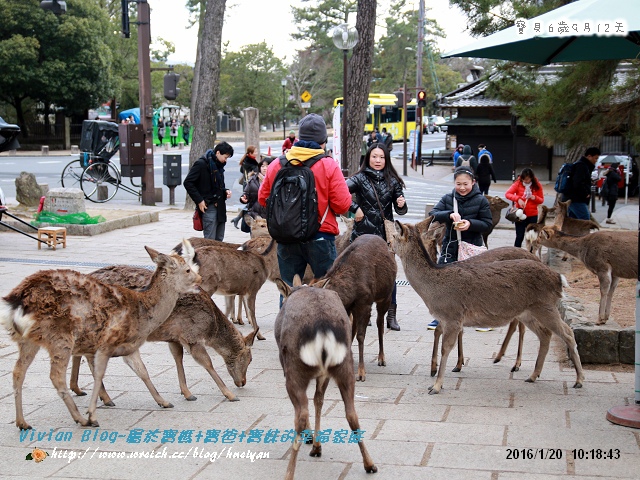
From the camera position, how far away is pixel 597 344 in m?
6.98

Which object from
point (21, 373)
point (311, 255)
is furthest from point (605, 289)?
point (21, 373)

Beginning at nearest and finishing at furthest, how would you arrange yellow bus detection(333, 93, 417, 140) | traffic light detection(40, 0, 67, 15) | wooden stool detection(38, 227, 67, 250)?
wooden stool detection(38, 227, 67, 250) → traffic light detection(40, 0, 67, 15) → yellow bus detection(333, 93, 417, 140)

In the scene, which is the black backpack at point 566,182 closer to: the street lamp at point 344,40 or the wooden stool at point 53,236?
the street lamp at point 344,40

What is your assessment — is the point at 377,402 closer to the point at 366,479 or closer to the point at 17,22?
the point at 366,479

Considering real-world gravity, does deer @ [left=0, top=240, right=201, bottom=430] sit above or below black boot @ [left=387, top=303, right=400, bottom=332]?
above

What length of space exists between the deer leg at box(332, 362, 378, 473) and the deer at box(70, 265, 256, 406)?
1.72 metres

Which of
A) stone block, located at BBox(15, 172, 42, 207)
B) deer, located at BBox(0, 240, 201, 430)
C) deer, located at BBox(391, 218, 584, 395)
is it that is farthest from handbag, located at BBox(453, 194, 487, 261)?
stone block, located at BBox(15, 172, 42, 207)

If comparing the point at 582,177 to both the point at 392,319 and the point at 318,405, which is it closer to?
the point at 392,319

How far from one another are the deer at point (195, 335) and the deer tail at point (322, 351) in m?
1.75

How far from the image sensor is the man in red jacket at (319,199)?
22.0ft

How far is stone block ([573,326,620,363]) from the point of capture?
697 cm

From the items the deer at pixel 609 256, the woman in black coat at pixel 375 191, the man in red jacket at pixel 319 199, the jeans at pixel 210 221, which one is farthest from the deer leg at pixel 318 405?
the jeans at pixel 210 221

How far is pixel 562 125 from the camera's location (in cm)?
1077

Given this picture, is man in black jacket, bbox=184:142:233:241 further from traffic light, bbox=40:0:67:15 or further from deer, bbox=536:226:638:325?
traffic light, bbox=40:0:67:15
